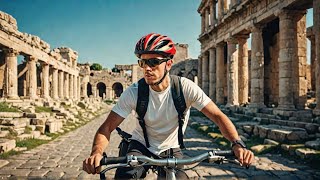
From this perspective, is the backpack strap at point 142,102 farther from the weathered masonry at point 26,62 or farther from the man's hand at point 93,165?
the weathered masonry at point 26,62

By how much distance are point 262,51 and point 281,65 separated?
290 centimetres

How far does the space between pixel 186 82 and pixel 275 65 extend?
60.1ft

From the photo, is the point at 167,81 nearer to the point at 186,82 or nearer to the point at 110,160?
the point at 186,82

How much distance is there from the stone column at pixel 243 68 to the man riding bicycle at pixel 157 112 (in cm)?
1632

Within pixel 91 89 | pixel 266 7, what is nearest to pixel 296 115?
pixel 266 7

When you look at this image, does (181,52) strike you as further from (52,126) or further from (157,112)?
(157,112)

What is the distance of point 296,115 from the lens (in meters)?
11.5

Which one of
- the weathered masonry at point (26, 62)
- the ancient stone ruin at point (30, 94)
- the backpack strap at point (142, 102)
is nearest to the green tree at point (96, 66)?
the ancient stone ruin at point (30, 94)

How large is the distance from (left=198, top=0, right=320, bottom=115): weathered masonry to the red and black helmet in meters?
9.69

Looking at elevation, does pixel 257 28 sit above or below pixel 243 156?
above

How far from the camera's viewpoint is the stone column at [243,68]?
18047mm

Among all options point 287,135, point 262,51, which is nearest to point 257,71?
point 262,51

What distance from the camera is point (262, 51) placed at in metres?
15.5

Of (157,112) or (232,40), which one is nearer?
(157,112)
